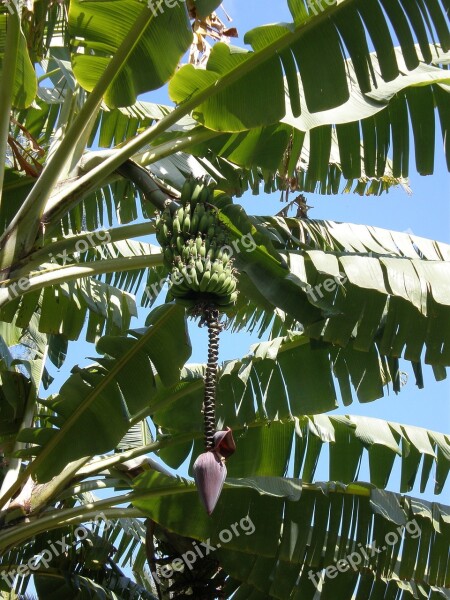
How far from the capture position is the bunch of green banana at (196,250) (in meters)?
2.15

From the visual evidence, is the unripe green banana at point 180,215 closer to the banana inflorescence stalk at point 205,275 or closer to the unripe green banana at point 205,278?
the banana inflorescence stalk at point 205,275

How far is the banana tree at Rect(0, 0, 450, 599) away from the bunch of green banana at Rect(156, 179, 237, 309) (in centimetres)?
13

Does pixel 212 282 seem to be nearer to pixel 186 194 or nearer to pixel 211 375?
pixel 211 375

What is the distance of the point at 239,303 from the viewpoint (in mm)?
3371

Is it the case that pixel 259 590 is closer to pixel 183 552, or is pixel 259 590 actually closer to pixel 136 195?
pixel 183 552

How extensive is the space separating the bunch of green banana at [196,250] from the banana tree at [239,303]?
0.13 meters

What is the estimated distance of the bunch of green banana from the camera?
2.15 meters

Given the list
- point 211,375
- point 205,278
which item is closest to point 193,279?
point 205,278

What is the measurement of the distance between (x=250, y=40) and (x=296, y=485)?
1653 millimetres

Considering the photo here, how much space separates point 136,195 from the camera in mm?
4125

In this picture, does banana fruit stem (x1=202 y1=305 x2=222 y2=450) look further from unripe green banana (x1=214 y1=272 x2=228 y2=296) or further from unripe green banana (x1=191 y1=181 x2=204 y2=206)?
unripe green banana (x1=191 y1=181 x2=204 y2=206)

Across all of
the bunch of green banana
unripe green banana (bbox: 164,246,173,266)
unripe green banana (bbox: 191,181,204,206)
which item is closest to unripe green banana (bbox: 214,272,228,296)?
the bunch of green banana

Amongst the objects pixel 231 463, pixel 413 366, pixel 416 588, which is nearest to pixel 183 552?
pixel 231 463

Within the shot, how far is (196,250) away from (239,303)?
3.90 ft
